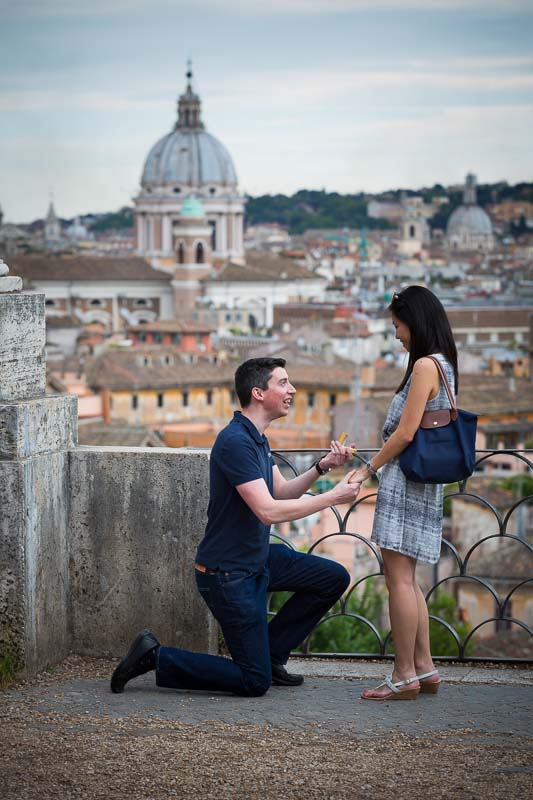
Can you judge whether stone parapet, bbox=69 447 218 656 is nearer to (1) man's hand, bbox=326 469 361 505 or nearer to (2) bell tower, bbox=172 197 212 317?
(1) man's hand, bbox=326 469 361 505

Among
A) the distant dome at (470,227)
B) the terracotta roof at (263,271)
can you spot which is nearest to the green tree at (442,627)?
the terracotta roof at (263,271)

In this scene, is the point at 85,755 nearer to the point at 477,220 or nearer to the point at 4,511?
the point at 4,511

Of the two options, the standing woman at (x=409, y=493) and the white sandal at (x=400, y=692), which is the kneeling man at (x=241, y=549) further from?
the white sandal at (x=400, y=692)

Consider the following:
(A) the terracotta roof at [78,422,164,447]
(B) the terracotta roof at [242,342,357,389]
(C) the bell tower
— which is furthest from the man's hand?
(C) the bell tower

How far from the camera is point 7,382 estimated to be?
3.32m

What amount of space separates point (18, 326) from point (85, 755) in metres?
0.97

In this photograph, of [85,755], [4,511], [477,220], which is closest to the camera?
[85,755]

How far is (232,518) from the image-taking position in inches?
124

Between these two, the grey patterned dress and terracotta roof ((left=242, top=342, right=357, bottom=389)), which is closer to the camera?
the grey patterned dress

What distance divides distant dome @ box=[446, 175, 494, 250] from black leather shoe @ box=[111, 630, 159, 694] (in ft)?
A: 425

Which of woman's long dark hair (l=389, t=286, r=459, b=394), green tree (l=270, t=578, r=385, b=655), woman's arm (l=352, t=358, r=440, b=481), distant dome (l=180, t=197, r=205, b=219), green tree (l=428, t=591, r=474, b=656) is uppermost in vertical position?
distant dome (l=180, t=197, r=205, b=219)

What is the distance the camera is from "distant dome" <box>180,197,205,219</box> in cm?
8099

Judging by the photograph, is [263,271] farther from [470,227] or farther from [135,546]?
[135,546]

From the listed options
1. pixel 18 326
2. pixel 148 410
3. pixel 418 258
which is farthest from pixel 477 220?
pixel 18 326
